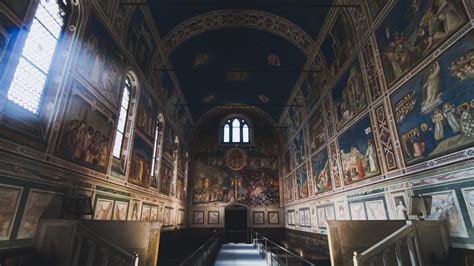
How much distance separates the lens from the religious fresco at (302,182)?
49.2 ft

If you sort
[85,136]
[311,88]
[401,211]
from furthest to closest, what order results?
[311,88]
[85,136]
[401,211]

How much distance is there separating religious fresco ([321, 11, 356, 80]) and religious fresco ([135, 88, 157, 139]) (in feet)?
28.3

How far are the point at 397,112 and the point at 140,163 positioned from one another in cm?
957

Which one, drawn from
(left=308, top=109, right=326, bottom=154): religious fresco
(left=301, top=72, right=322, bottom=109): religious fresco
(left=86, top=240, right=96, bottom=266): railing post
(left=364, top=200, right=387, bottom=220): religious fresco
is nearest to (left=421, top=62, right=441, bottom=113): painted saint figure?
(left=364, top=200, right=387, bottom=220): religious fresco

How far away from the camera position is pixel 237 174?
21328mm

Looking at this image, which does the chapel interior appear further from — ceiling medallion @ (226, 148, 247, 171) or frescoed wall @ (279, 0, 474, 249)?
ceiling medallion @ (226, 148, 247, 171)

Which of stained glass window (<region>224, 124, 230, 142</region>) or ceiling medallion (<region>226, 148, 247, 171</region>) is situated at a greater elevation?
stained glass window (<region>224, 124, 230, 142</region>)

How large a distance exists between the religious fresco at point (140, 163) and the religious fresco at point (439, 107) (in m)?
9.25

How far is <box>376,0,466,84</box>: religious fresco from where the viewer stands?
5.29 meters

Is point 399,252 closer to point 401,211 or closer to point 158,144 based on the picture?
point 401,211

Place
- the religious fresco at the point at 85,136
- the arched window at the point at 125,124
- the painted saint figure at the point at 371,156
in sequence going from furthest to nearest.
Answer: the arched window at the point at 125,124, the painted saint figure at the point at 371,156, the religious fresco at the point at 85,136

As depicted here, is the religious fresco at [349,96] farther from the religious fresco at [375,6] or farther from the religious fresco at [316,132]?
the religious fresco at [316,132]

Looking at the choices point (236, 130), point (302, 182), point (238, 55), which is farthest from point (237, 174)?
point (238, 55)

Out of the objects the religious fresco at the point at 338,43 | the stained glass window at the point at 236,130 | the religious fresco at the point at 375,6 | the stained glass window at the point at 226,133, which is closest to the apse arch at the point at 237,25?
the religious fresco at the point at 338,43
